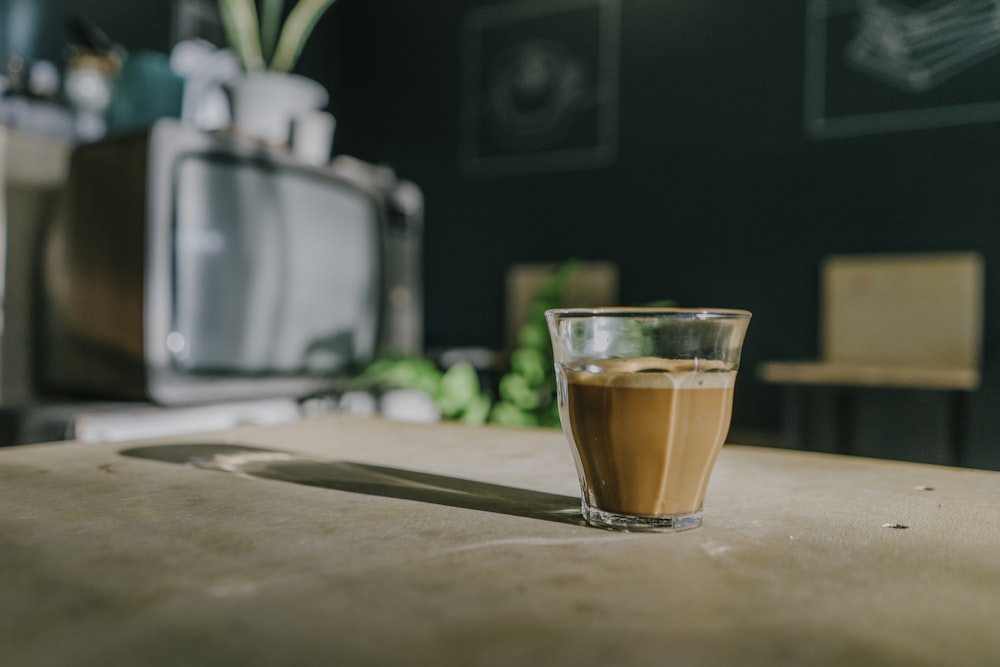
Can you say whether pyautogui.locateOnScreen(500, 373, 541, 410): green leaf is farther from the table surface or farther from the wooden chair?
the table surface

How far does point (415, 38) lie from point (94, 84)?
2312 mm

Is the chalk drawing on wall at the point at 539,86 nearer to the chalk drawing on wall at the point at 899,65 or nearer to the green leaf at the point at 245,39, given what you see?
the chalk drawing on wall at the point at 899,65

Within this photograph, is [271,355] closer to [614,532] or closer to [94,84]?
[94,84]

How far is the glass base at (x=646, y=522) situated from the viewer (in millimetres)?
387

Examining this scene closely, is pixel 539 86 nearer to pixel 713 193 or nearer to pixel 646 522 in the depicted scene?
pixel 713 193

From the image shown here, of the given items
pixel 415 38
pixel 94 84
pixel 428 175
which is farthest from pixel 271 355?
pixel 415 38

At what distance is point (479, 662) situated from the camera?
223mm

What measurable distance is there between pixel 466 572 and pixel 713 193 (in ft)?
9.38

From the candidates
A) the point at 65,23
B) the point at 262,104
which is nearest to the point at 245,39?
the point at 262,104

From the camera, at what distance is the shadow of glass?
0.44 meters

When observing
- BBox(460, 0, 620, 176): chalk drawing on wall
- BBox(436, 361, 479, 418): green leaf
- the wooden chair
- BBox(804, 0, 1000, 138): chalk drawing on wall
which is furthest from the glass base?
BBox(460, 0, 620, 176): chalk drawing on wall

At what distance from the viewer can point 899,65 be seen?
2.62 m

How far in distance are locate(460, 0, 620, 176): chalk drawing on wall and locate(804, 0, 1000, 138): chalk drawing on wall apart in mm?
797

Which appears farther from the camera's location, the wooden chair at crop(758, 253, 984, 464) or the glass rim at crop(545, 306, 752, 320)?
the wooden chair at crop(758, 253, 984, 464)
